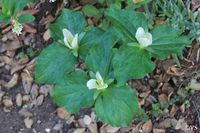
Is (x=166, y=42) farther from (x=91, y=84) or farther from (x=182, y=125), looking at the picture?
(x=182, y=125)

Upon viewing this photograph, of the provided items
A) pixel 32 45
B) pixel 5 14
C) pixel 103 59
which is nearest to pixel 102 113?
pixel 103 59

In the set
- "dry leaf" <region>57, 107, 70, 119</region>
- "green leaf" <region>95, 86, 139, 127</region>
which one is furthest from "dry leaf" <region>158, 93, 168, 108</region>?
"green leaf" <region>95, 86, 139, 127</region>

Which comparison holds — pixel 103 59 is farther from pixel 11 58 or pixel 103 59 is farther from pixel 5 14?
pixel 11 58

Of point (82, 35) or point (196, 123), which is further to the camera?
point (196, 123)

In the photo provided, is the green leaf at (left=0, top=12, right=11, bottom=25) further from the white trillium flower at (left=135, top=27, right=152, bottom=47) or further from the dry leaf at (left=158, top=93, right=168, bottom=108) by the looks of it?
the dry leaf at (left=158, top=93, right=168, bottom=108)

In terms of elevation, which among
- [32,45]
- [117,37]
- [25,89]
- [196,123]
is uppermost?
[117,37]
